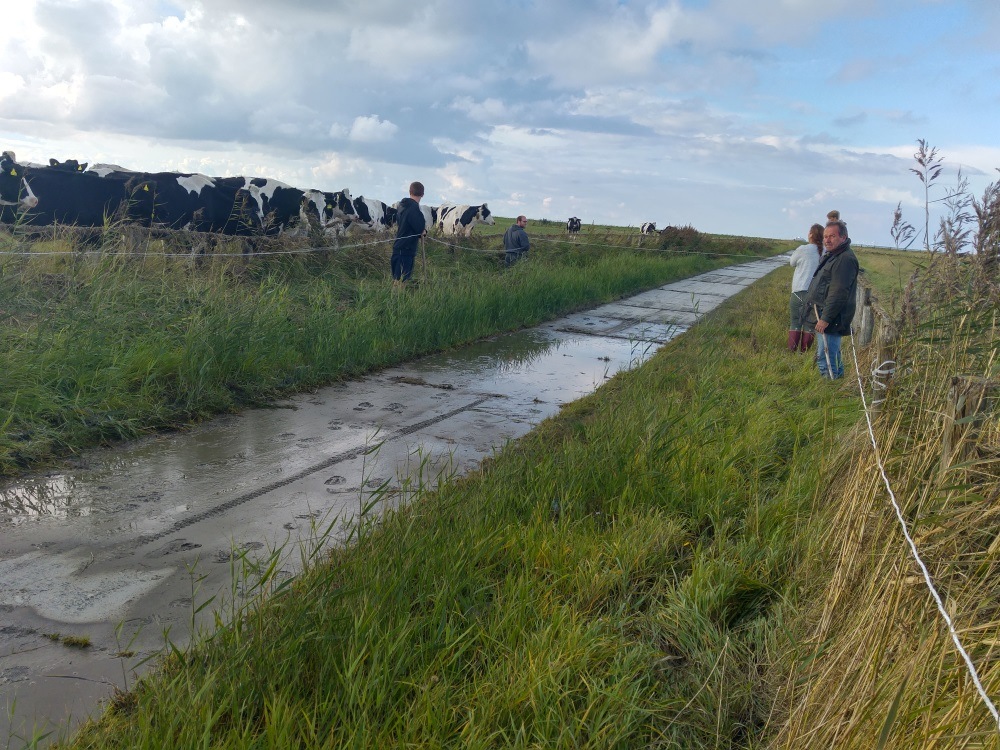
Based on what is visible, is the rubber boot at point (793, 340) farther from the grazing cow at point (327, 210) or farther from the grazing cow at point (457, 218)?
the grazing cow at point (457, 218)

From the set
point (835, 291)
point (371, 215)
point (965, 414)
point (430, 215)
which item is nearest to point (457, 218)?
point (430, 215)

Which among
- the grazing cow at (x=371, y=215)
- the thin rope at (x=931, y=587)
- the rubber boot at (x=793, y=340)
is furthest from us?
the grazing cow at (x=371, y=215)

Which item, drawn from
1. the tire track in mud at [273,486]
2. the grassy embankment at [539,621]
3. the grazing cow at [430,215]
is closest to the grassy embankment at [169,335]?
the tire track in mud at [273,486]

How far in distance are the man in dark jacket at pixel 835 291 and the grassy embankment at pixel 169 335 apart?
167 inches

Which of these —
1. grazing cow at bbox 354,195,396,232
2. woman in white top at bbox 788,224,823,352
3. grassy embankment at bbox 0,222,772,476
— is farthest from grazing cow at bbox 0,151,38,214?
woman in white top at bbox 788,224,823,352

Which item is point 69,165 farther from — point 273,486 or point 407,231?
point 273,486

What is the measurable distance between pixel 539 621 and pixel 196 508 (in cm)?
223

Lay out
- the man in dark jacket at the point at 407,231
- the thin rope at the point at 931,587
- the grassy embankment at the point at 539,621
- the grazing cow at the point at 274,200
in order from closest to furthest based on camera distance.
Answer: the thin rope at the point at 931,587
the grassy embankment at the point at 539,621
the man in dark jacket at the point at 407,231
the grazing cow at the point at 274,200

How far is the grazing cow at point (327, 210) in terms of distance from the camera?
58.7 ft

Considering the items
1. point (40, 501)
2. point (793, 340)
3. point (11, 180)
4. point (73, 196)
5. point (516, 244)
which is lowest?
point (40, 501)

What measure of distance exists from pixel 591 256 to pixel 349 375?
560 inches

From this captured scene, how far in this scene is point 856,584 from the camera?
291 centimetres

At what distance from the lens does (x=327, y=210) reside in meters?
20.1

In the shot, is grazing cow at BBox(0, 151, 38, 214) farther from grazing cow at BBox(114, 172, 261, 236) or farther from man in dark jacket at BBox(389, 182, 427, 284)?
man in dark jacket at BBox(389, 182, 427, 284)
